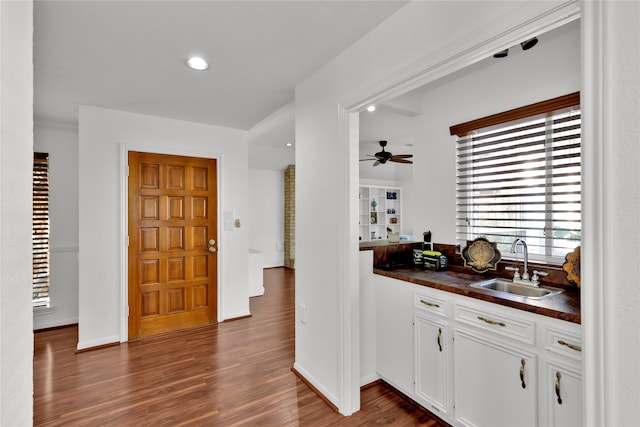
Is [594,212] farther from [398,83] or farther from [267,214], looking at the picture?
[267,214]

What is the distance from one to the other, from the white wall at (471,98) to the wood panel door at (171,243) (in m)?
2.49

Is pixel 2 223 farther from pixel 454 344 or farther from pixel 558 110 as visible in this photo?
pixel 558 110

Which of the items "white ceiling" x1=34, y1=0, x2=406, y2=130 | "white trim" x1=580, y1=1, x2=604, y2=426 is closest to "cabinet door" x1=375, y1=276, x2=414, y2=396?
"white trim" x1=580, y1=1, x2=604, y2=426

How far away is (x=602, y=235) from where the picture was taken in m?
0.92

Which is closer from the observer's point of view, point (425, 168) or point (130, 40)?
point (130, 40)

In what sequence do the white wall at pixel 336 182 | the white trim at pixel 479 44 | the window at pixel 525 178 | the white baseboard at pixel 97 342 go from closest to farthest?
the white trim at pixel 479 44
the white wall at pixel 336 182
the window at pixel 525 178
the white baseboard at pixel 97 342

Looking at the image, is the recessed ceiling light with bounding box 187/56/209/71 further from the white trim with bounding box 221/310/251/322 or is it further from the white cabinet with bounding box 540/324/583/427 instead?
the white trim with bounding box 221/310/251/322

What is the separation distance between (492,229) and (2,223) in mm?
2802

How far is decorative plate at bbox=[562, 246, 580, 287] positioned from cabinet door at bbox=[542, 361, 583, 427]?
2.04 ft

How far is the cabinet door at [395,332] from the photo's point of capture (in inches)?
87.4

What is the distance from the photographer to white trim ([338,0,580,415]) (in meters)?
1.16

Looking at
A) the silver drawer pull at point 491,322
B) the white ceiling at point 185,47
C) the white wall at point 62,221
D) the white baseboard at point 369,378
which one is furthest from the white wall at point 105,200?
the silver drawer pull at point 491,322

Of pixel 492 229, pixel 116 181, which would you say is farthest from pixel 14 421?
pixel 116 181

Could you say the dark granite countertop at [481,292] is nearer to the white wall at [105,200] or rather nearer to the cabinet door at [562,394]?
the cabinet door at [562,394]
